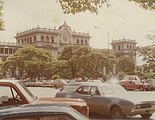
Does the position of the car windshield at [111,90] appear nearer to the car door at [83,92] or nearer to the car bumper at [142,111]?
the car door at [83,92]

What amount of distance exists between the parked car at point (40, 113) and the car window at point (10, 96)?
3.39 metres

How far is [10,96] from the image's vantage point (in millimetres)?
9078

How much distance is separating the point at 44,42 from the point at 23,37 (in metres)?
Result: 15.4

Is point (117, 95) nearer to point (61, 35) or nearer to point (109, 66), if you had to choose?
point (109, 66)

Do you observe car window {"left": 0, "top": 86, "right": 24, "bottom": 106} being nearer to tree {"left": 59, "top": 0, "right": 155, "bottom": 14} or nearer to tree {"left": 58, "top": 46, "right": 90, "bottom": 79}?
tree {"left": 59, "top": 0, "right": 155, "bottom": 14}

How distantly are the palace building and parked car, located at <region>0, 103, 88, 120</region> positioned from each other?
133848mm

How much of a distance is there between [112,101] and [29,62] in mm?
76268

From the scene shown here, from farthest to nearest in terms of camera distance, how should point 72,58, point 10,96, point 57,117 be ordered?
point 72,58 < point 10,96 < point 57,117

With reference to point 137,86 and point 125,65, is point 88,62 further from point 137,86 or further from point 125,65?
point 137,86

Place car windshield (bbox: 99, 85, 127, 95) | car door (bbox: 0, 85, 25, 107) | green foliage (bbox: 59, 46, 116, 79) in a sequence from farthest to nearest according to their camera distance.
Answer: green foliage (bbox: 59, 46, 116, 79) → car windshield (bbox: 99, 85, 127, 95) → car door (bbox: 0, 85, 25, 107)

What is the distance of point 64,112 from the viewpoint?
552 cm

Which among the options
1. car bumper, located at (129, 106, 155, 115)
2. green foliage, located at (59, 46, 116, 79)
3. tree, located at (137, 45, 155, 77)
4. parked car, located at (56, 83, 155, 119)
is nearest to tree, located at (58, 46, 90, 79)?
green foliage, located at (59, 46, 116, 79)

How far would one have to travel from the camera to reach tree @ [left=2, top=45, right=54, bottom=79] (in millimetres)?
91188

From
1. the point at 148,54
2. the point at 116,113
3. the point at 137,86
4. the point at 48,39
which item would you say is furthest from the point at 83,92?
the point at 48,39
